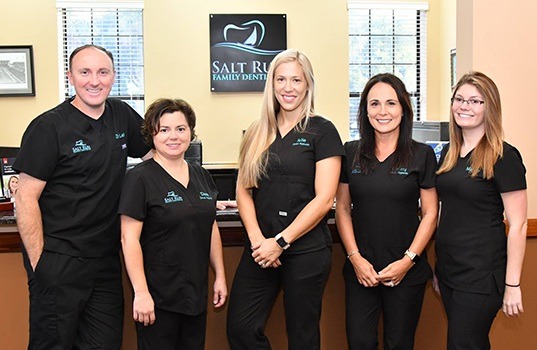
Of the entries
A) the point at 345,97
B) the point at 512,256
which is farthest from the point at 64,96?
the point at 512,256

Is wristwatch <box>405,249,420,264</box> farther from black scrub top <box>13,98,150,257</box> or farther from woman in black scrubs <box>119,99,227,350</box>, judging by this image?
black scrub top <box>13,98,150,257</box>

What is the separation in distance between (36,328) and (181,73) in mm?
5409

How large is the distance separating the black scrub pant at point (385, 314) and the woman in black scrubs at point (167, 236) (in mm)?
561

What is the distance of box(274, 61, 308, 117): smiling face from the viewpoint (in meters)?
2.32

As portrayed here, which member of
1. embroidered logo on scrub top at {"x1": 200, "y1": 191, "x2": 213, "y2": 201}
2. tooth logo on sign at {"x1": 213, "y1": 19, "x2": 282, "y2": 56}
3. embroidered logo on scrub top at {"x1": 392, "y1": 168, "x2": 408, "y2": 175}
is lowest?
embroidered logo on scrub top at {"x1": 200, "y1": 191, "x2": 213, "y2": 201}

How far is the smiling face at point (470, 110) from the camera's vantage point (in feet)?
7.26

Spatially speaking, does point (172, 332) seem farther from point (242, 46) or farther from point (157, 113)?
point (242, 46)

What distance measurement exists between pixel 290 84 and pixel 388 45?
581 centimetres

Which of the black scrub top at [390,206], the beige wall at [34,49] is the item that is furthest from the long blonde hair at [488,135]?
the beige wall at [34,49]

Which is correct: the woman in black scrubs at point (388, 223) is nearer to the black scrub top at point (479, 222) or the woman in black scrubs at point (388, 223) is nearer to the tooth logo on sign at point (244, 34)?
the black scrub top at point (479, 222)

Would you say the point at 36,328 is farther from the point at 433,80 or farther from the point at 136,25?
the point at 433,80

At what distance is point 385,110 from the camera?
234 cm

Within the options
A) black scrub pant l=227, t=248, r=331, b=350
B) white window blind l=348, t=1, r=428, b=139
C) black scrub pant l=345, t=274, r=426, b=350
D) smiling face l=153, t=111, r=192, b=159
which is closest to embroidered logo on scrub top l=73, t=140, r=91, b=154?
smiling face l=153, t=111, r=192, b=159

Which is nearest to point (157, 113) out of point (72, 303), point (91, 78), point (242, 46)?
point (91, 78)
